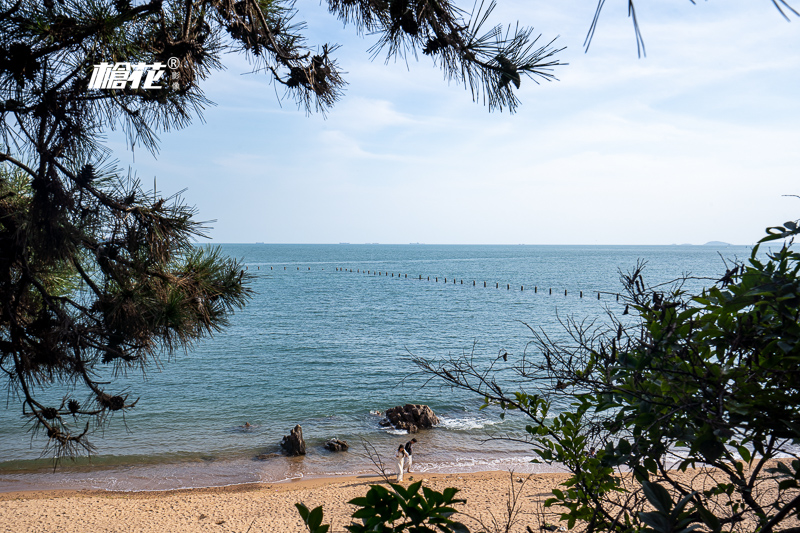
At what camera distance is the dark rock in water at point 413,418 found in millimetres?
17156

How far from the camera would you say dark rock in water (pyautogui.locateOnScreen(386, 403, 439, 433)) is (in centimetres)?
1716

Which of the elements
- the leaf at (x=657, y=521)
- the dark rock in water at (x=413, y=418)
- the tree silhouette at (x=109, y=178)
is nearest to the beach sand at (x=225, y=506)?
the dark rock in water at (x=413, y=418)

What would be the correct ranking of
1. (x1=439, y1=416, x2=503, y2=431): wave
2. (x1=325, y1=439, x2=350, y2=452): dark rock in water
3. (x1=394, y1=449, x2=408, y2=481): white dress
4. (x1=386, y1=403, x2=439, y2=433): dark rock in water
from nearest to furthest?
(x1=394, y1=449, x2=408, y2=481): white dress < (x1=325, y1=439, x2=350, y2=452): dark rock in water < (x1=386, y1=403, x2=439, y2=433): dark rock in water < (x1=439, y1=416, x2=503, y2=431): wave

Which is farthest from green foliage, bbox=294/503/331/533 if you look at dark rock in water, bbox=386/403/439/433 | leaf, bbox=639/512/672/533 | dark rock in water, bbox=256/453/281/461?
dark rock in water, bbox=386/403/439/433

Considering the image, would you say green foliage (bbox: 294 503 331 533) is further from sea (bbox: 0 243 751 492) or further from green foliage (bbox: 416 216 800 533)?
sea (bbox: 0 243 751 492)

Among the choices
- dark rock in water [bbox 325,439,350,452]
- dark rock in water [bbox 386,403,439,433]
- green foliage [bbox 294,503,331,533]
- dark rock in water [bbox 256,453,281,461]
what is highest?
green foliage [bbox 294,503,331,533]

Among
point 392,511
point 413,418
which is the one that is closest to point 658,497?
point 392,511

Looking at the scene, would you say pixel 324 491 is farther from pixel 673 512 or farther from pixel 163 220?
pixel 673 512

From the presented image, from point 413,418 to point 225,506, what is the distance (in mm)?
7370

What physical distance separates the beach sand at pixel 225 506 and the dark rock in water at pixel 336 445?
1959mm

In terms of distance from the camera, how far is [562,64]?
106 inches

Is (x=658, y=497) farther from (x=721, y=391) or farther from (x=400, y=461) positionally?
(x=400, y=461)

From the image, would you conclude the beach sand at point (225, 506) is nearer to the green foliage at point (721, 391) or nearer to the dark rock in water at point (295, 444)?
the dark rock in water at point (295, 444)

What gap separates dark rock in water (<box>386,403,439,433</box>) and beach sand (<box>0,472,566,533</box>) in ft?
11.7
